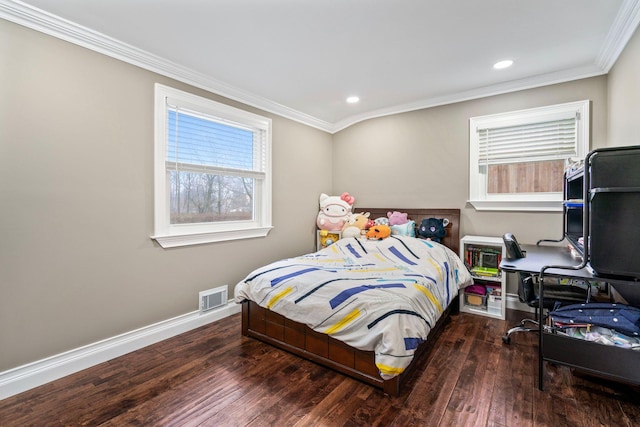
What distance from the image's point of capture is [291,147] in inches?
154

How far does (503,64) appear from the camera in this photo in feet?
8.92

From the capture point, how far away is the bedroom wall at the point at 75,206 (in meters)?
1.91

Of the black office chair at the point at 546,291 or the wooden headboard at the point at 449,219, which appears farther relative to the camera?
the wooden headboard at the point at 449,219

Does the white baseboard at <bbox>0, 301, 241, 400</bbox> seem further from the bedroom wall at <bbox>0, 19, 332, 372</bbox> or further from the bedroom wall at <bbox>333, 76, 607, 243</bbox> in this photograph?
the bedroom wall at <bbox>333, 76, 607, 243</bbox>

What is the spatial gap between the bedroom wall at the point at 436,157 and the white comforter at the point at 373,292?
74 cm

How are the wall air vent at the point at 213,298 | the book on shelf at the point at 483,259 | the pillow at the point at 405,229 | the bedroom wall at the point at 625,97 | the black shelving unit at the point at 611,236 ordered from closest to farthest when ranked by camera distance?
the black shelving unit at the point at 611,236 → the bedroom wall at the point at 625,97 → the wall air vent at the point at 213,298 → the book on shelf at the point at 483,259 → the pillow at the point at 405,229

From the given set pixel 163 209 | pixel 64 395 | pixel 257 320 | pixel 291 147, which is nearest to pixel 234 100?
pixel 291 147

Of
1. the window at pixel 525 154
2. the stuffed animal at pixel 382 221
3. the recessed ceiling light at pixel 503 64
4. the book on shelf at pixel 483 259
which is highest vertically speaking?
the recessed ceiling light at pixel 503 64

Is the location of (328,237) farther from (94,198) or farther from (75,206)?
(75,206)

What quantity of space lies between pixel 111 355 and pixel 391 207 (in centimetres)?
335

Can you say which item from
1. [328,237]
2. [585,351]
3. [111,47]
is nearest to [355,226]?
[328,237]

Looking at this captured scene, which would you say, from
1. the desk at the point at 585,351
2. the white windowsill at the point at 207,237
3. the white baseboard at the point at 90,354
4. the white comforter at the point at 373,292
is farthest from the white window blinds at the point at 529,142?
the white baseboard at the point at 90,354

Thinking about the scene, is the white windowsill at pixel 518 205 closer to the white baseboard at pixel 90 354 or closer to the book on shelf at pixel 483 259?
the book on shelf at pixel 483 259

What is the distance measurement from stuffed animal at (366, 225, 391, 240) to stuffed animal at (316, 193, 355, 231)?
0.67 meters
